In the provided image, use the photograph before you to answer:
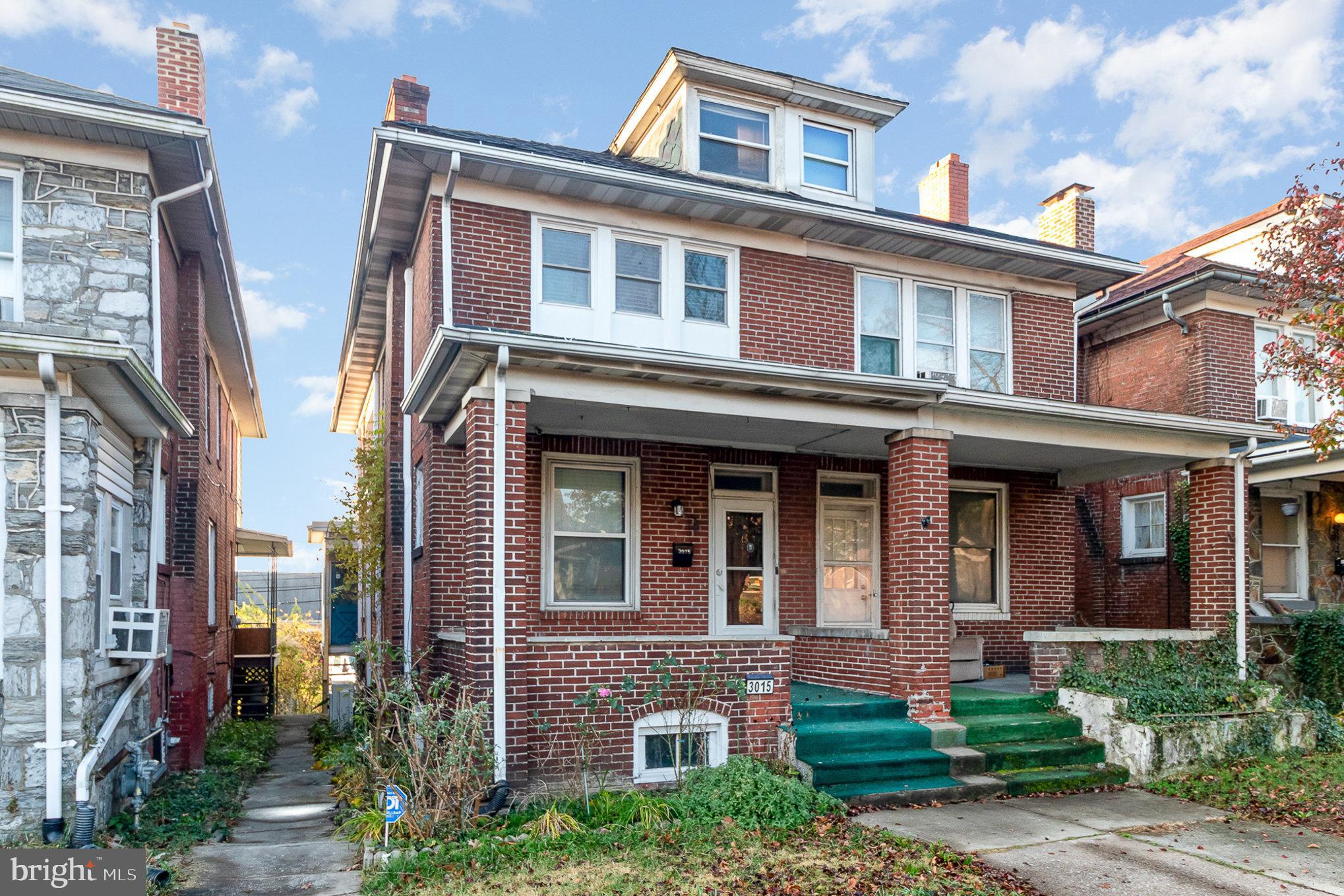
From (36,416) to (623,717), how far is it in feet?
16.0

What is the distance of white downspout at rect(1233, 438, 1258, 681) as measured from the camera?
438 inches

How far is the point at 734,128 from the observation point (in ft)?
39.7

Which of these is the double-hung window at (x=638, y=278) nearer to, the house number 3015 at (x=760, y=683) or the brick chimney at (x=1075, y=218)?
the house number 3015 at (x=760, y=683)

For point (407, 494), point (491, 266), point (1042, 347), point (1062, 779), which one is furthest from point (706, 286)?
point (1062, 779)

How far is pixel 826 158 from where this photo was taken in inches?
492

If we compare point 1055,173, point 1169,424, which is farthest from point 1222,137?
point 1169,424

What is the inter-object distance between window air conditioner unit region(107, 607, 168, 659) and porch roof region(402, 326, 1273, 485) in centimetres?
298

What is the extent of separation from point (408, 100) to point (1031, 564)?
32.6 ft

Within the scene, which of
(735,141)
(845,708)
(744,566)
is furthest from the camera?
(735,141)

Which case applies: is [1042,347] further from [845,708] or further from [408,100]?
[408,100]

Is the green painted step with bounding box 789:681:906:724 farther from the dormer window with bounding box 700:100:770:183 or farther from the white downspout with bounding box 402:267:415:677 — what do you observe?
the dormer window with bounding box 700:100:770:183

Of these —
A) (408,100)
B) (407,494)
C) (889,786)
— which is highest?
(408,100)

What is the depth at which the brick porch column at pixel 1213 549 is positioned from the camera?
1144 centimetres

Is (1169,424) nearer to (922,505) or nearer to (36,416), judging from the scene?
(922,505)
